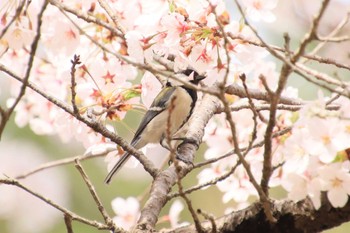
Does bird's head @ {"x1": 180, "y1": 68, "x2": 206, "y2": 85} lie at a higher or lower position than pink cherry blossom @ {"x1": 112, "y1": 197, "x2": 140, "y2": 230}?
higher

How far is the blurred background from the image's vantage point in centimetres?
590

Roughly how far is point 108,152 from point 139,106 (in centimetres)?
31

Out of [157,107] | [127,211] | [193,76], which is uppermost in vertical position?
[157,107]

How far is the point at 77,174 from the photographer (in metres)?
6.21

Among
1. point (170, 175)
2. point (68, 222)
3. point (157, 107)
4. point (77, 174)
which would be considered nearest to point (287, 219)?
point (170, 175)

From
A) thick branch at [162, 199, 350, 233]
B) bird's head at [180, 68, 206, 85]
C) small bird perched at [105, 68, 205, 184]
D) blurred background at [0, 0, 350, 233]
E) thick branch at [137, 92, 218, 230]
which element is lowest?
thick branch at [162, 199, 350, 233]

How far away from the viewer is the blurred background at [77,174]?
590cm

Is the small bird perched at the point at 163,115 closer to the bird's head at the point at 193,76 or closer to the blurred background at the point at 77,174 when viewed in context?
the bird's head at the point at 193,76

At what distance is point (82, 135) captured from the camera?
9.15ft

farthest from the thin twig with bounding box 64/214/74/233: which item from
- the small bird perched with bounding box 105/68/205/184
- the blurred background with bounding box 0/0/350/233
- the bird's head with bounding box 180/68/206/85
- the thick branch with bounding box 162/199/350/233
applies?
the blurred background with bounding box 0/0/350/233

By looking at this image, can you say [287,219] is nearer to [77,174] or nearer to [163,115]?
[163,115]

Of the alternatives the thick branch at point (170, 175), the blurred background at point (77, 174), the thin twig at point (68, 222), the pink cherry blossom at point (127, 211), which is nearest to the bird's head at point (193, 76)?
the thick branch at point (170, 175)

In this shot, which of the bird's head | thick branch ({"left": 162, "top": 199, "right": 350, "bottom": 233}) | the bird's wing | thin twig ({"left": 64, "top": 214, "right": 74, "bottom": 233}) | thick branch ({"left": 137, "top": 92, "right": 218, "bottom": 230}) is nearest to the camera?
thin twig ({"left": 64, "top": 214, "right": 74, "bottom": 233})

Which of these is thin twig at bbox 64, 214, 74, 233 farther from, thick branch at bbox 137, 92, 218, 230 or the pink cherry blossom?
the pink cherry blossom
